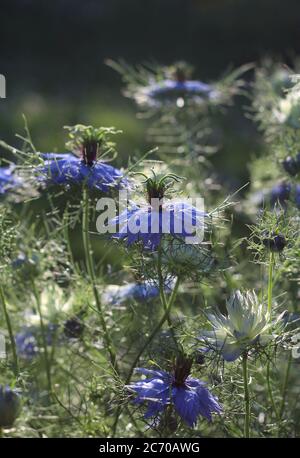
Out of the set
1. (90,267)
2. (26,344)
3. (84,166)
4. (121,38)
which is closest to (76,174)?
(84,166)

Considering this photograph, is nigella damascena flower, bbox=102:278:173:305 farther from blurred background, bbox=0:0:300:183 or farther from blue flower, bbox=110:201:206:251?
blurred background, bbox=0:0:300:183

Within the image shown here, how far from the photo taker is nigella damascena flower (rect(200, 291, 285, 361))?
117 centimetres

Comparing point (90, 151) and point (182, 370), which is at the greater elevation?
point (90, 151)

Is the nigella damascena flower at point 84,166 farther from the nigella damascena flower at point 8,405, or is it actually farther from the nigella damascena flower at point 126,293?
→ the nigella damascena flower at point 8,405

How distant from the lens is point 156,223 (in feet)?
3.90

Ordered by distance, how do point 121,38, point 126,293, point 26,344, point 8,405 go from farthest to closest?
point 121,38 → point 26,344 → point 126,293 → point 8,405

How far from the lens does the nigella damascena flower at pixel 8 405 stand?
1358 millimetres

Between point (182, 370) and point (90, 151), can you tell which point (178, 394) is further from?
point (90, 151)

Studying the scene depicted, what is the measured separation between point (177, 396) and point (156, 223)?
259mm

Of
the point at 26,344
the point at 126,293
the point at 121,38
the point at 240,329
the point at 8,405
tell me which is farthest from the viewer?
the point at 121,38

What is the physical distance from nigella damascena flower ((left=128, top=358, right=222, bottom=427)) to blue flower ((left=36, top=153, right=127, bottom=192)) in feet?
1.10

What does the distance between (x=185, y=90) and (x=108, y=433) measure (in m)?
1.11

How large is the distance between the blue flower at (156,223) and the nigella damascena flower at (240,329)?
13 centimetres
